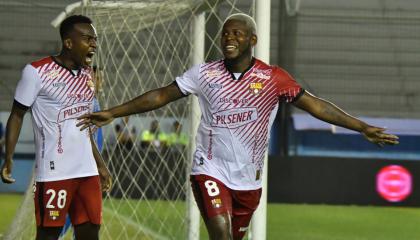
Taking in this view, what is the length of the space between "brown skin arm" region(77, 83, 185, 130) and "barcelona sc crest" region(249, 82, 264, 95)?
46 cm

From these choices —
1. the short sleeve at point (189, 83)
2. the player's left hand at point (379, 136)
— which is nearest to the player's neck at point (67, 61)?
the short sleeve at point (189, 83)

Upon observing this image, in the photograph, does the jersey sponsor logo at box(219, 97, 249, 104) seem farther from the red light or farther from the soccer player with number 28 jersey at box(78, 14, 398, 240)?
the red light

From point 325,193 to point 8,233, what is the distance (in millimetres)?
10655

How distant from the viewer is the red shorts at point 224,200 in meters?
6.46

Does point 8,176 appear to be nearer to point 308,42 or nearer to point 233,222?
point 233,222

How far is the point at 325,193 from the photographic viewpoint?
805 inches

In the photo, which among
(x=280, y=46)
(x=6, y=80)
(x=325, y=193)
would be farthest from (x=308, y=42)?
(x=6, y=80)

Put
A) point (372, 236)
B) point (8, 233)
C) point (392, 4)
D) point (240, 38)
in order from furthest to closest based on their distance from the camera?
point (392, 4) < point (372, 236) < point (8, 233) < point (240, 38)

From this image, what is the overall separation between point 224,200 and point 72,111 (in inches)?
46.7

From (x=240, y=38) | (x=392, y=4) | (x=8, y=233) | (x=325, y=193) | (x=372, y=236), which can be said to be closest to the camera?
(x=240, y=38)

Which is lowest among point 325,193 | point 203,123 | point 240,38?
point 325,193

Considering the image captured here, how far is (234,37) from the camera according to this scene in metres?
6.49

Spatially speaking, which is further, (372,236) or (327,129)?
(327,129)

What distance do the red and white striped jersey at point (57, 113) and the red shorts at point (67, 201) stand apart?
0.18 feet
